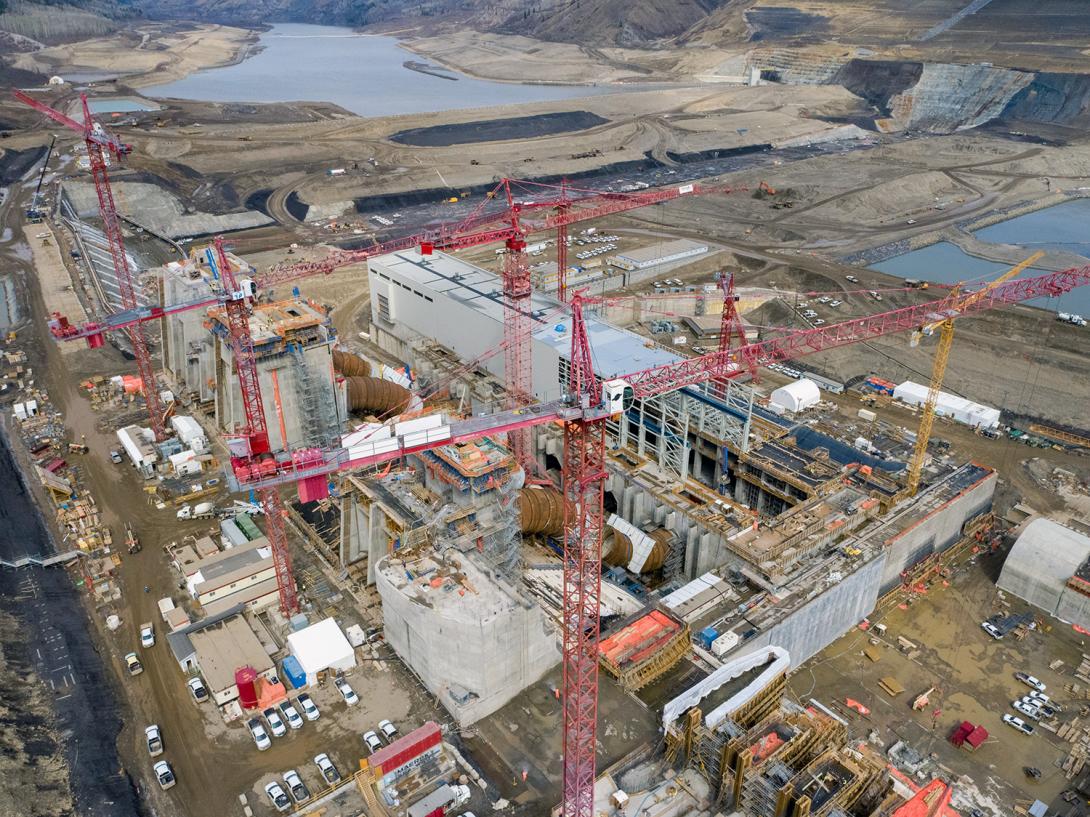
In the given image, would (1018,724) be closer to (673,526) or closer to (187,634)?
(673,526)

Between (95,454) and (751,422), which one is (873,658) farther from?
(95,454)

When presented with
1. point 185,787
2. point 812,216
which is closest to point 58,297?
point 185,787

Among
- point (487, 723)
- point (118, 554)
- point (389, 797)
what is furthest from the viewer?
point (118, 554)

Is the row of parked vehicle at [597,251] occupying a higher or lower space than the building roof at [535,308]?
lower

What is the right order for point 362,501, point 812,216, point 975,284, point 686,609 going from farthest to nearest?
point 812,216
point 975,284
point 362,501
point 686,609

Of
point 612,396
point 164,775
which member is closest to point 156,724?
point 164,775

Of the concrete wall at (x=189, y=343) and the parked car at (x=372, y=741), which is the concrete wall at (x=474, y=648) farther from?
the concrete wall at (x=189, y=343)

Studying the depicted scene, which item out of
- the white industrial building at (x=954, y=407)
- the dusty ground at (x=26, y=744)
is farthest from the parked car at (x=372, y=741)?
the white industrial building at (x=954, y=407)
